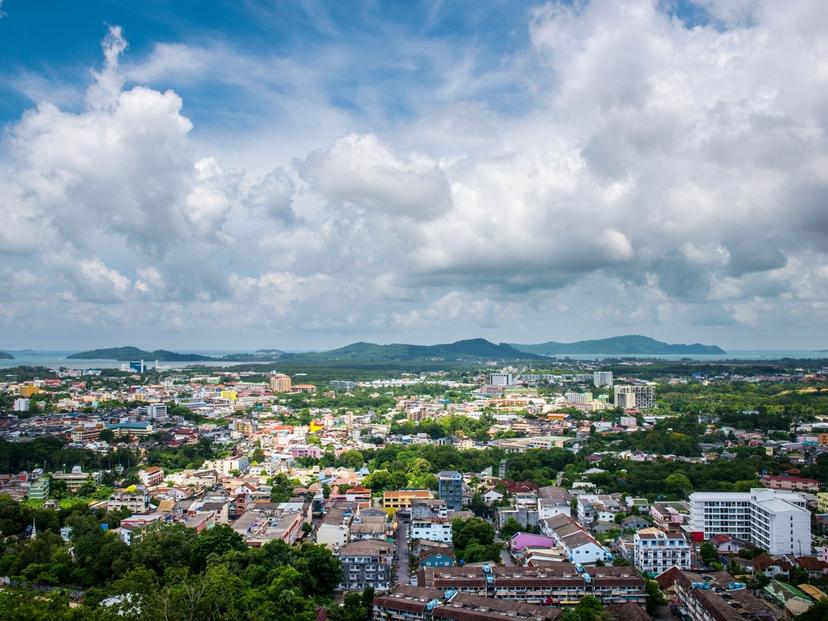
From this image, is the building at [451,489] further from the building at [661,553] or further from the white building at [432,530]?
the building at [661,553]

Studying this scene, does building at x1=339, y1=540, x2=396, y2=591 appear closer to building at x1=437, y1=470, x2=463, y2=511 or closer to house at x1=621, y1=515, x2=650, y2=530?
building at x1=437, y1=470, x2=463, y2=511

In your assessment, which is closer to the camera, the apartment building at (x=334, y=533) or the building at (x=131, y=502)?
the apartment building at (x=334, y=533)

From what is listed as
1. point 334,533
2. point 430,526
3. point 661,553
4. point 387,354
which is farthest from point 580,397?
point 387,354

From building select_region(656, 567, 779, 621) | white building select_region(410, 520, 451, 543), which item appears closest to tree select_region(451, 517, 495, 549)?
white building select_region(410, 520, 451, 543)

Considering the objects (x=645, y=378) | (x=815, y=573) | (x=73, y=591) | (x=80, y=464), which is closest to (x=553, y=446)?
(x=815, y=573)

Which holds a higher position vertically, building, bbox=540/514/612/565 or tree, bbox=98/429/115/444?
tree, bbox=98/429/115/444

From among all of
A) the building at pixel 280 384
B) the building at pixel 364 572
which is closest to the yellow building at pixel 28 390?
the building at pixel 280 384

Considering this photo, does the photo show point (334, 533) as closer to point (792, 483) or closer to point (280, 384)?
point (792, 483)
